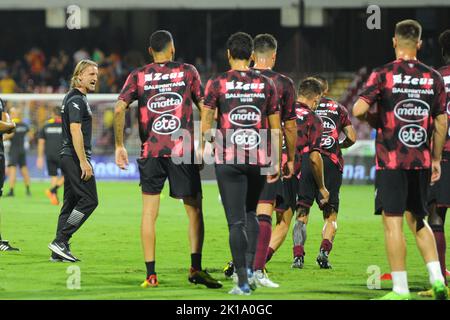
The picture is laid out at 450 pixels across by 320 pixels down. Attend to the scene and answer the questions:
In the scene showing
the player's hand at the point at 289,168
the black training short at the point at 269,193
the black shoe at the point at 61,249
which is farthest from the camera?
the black shoe at the point at 61,249

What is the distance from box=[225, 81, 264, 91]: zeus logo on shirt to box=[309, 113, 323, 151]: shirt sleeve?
241cm

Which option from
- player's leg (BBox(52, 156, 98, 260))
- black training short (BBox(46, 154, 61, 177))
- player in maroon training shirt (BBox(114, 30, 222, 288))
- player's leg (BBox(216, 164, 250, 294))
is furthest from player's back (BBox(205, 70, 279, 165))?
black training short (BBox(46, 154, 61, 177))

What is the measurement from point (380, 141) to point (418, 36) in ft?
3.26

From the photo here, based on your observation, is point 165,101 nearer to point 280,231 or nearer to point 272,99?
point 272,99

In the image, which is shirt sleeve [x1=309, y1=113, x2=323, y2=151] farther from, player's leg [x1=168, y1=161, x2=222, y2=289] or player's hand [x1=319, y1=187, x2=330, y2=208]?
player's leg [x1=168, y1=161, x2=222, y2=289]

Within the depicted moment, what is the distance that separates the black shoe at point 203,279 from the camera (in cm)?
1040

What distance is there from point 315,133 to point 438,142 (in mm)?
2724

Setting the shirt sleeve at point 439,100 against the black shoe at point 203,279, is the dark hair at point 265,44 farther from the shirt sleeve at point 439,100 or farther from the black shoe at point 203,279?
the black shoe at point 203,279

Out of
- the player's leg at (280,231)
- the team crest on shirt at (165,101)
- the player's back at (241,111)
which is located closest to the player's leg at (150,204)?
the team crest on shirt at (165,101)

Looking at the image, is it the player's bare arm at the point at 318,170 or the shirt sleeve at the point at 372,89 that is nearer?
the shirt sleeve at the point at 372,89

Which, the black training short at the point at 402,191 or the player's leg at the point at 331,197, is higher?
the black training short at the point at 402,191

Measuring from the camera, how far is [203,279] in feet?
34.4

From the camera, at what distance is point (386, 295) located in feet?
30.9

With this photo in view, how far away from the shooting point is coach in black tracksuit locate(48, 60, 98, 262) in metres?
12.6
